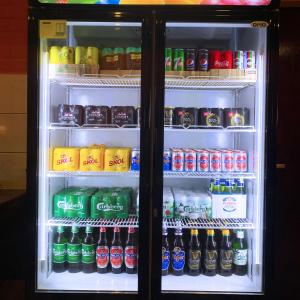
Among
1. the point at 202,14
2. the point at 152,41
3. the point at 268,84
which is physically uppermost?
the point at 202,14

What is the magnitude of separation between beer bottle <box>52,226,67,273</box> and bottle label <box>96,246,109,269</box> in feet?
0.76

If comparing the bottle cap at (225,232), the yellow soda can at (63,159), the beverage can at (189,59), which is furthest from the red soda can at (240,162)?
the yellow soda can at (63,159)

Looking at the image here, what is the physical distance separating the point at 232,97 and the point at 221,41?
1.37 ft

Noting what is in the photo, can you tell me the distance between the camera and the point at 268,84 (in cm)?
193

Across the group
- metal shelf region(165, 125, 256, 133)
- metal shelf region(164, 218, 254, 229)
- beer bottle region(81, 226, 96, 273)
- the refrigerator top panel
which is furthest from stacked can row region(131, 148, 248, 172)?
the refrigerator top panel

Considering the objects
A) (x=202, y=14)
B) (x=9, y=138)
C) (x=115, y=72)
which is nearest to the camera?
(x=202, y=14)

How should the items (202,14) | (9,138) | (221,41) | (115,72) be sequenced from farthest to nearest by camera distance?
(9,138)
(221,41)
(115,72)
(202,14)

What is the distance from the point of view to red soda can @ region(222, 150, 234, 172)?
7.36 feet

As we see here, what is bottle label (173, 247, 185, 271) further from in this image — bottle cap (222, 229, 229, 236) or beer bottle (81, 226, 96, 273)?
beer bottle (81, 226, 96, 273)

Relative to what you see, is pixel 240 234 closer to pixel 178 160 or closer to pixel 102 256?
pixel 178 160

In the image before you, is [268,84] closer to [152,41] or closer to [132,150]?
[152,41]

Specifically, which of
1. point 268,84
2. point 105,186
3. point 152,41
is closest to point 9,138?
point 105,186

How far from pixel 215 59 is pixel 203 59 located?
0.08 m

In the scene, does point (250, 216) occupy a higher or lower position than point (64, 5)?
lower
